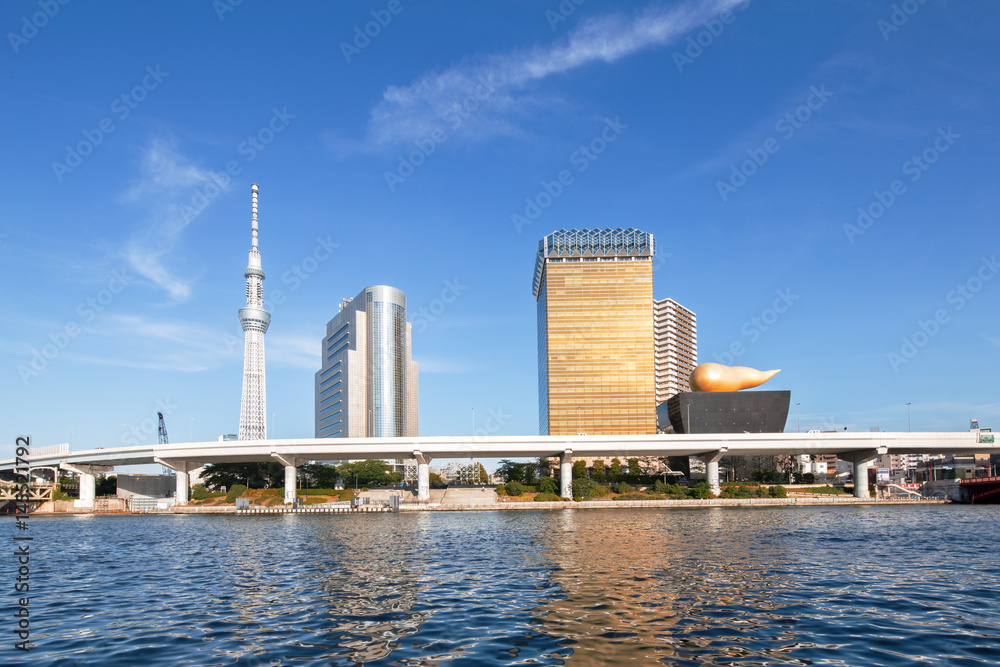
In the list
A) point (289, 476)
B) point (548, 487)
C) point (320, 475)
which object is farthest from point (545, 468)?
point (289, 476)

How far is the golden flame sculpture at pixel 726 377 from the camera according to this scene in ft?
441

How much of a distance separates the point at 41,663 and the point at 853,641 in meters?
25.5

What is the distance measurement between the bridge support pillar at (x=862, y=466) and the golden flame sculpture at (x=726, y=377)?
22.8 m

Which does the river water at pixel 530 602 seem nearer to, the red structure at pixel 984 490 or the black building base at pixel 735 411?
the red structure at pixel 984 490

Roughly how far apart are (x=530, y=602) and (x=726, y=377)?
4597 inches

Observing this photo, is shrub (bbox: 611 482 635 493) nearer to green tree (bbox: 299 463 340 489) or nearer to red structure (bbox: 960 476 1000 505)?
red structure (bbox: 960 476 1000 505)

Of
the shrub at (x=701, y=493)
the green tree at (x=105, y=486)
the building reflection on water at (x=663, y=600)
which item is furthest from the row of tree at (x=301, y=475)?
the building reflection on water at (x=663, y=600)

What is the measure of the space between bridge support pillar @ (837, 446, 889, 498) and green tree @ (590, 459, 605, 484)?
2034 inches

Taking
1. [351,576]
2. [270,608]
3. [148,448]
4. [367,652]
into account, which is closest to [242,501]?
[148,448]

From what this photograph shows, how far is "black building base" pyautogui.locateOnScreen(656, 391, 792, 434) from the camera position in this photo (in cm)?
12950

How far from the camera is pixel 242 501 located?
11088 cm

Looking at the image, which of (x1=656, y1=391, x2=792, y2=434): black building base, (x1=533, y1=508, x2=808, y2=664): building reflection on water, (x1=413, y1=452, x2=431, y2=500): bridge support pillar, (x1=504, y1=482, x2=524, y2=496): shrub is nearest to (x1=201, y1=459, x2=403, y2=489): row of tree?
(x1=413, y1=452, x2=431, y2=500): bridge support pillar

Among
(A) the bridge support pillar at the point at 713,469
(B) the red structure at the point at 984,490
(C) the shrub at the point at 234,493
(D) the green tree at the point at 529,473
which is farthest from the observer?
(D) the green tree at the point at 529,473

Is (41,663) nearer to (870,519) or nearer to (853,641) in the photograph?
(853,641)
